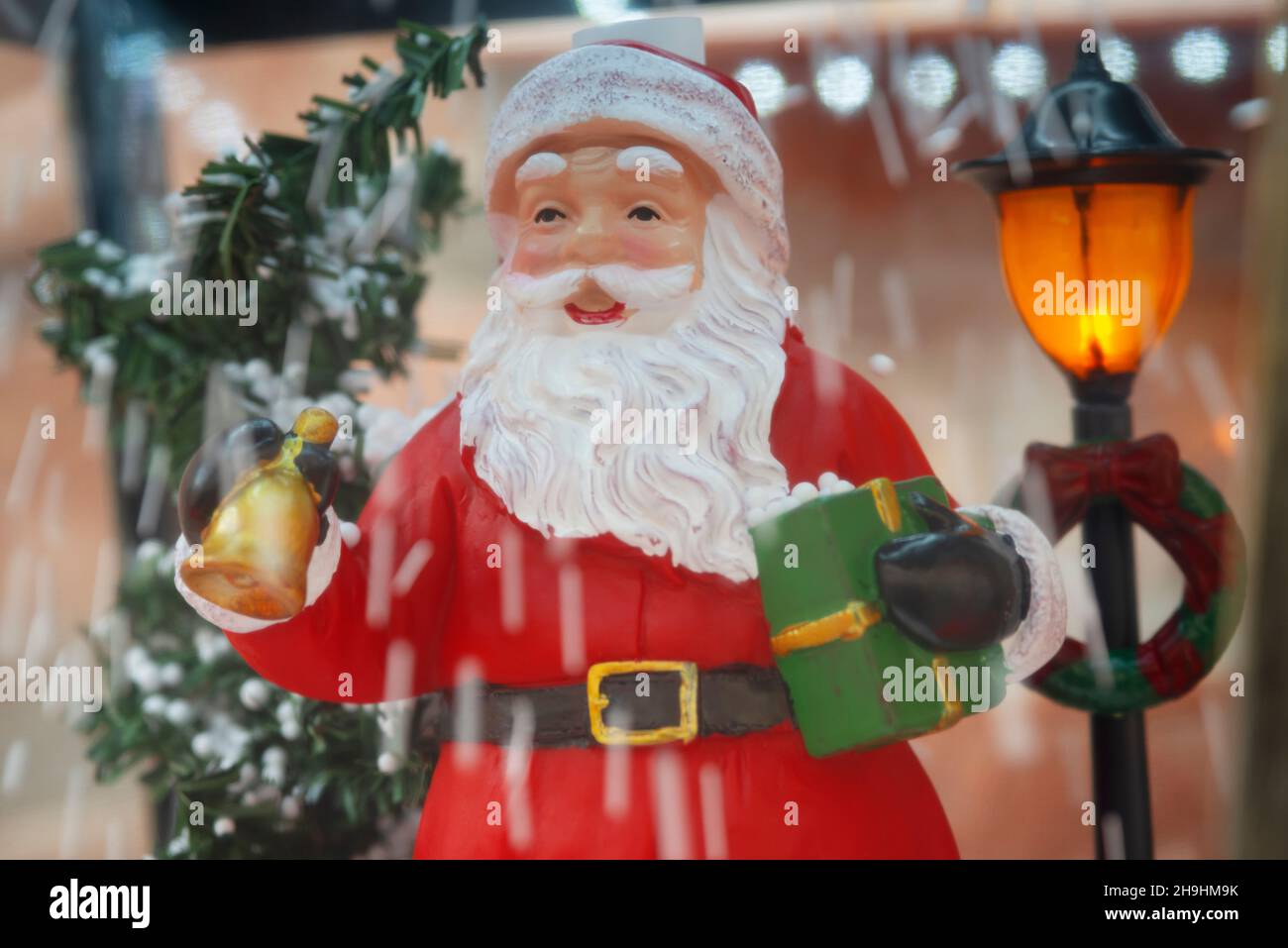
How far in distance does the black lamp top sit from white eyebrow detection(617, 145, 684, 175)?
423 millimetres

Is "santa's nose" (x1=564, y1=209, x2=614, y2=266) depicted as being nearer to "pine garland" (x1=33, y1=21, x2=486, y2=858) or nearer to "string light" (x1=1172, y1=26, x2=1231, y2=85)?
"pine garland" (x1=33, y1=21, x2=486, y2=858)

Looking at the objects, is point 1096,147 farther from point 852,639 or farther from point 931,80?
point 931,80

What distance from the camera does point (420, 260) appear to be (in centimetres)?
245

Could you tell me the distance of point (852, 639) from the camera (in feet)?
5.37

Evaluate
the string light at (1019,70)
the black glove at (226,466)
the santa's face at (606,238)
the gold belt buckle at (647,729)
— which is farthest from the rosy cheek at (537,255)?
the string light at (1019,70)

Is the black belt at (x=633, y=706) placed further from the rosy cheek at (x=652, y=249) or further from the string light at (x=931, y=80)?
the string light at (x=931, y=80)

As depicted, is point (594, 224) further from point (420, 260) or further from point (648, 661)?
point (420, 260)

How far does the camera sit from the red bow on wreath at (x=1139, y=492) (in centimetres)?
189

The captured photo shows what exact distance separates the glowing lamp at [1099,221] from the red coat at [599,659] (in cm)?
29

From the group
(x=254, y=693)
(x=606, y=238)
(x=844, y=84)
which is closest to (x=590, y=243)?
(x=606, y=238)

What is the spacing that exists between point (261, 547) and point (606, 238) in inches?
21.9

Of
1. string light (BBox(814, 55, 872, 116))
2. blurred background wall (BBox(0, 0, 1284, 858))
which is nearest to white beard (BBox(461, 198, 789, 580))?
blurred background wall (BBox(0, 0, 1284, 858))

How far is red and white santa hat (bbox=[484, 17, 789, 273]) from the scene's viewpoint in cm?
175
